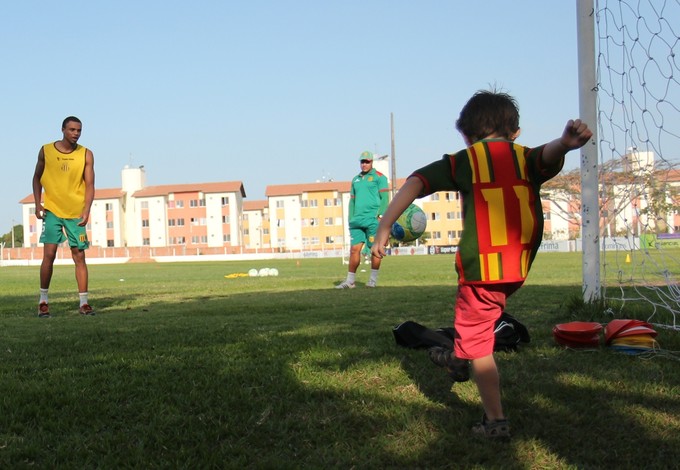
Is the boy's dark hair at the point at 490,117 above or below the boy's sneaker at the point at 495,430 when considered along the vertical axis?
above

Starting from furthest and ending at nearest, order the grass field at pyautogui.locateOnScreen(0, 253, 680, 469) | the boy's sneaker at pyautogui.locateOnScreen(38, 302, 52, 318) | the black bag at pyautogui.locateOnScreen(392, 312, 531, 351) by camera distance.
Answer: the boy's sneaker at pyautogui.locateOnScreen(38, 302, 52, 318), the black bag at pyautogui.locateOnScreen(392, 312, 531, 351), the grass field at pyautogui.locateOnScreen(0, 253, 680, 469)

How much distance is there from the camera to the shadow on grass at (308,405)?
7.25ft

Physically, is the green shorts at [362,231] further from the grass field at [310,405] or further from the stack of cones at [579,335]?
the stack of cones at [579,335]

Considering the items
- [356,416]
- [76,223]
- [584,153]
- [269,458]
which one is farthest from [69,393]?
[76,223]

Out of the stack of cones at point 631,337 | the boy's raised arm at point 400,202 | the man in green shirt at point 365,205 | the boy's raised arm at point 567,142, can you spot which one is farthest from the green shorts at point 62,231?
the boy's raised arm at point 567,142

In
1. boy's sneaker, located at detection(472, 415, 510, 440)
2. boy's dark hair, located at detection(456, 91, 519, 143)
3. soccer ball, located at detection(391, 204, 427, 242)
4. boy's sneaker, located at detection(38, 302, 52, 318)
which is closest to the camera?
boy's sneaker, located at detection(472, 415, 510, 440)

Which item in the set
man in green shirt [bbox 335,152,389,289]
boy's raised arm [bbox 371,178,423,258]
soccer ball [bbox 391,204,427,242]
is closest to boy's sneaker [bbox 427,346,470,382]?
boy's raised arm [bbox 371,178,423,258]

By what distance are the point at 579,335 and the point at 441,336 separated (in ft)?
2.61

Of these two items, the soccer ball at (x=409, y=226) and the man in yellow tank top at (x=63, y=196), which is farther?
the soccer ball at (x=409, y=226)

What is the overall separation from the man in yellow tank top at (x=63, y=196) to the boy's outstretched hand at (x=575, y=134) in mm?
5710

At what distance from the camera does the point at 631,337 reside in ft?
11.5

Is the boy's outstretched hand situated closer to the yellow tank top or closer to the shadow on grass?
Answer: the shadow on grass

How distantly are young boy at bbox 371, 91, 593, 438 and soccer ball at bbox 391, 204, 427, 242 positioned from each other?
5740mm

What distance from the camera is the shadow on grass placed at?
221 cm
